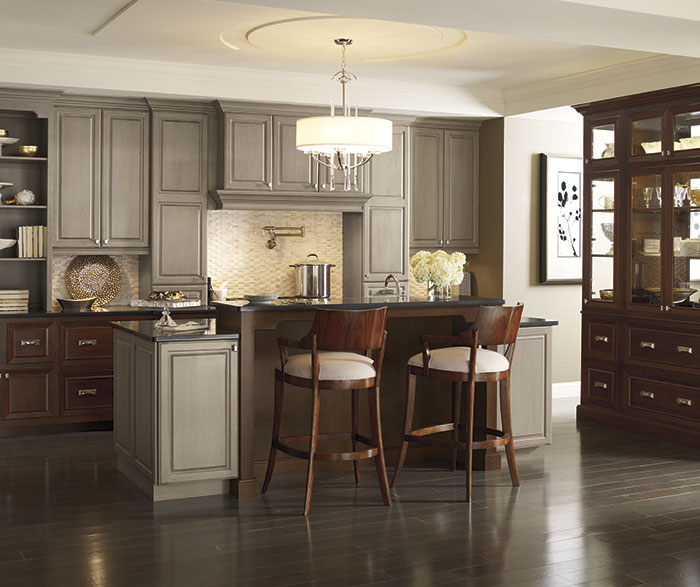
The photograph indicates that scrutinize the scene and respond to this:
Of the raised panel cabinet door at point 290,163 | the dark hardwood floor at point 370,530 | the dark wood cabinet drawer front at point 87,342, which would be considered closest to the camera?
the dark hardwood floor at point 370,530

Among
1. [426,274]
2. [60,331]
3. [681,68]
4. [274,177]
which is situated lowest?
[60,331]

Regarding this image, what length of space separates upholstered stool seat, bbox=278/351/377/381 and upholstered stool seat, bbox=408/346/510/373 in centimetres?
38

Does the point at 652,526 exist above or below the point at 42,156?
below

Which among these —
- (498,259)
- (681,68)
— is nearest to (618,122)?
(681,68)

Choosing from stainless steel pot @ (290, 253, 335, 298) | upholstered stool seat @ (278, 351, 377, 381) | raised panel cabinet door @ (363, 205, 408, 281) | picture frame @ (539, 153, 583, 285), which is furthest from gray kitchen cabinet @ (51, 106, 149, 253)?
picture frame @ (539, 153, 583, 285)

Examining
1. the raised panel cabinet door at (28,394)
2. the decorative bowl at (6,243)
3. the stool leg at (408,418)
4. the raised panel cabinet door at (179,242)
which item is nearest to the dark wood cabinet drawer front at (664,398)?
the stool leg at (408,418)

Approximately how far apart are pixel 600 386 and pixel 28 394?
14.0 ft

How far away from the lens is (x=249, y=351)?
464 cm

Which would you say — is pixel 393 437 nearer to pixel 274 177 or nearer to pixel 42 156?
pixel 274 177

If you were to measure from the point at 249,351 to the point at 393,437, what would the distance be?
121 centimetres

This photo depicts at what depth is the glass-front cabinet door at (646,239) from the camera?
6238 millimetres

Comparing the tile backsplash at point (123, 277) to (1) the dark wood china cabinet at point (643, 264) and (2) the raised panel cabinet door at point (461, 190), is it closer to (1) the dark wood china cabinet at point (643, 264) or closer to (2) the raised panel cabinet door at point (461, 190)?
(2) the raised panel cabinet door at point (461, 190)

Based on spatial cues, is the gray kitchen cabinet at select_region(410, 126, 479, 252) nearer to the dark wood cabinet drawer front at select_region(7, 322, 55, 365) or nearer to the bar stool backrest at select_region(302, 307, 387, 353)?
the dark wood cabinet drawer front at select_region(7, 322, 55, 365)

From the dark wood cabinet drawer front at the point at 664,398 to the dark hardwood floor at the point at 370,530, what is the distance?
0.70m
